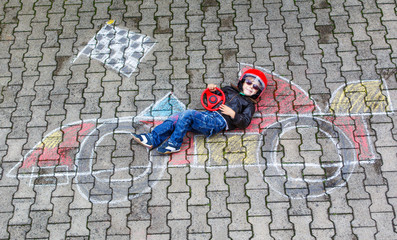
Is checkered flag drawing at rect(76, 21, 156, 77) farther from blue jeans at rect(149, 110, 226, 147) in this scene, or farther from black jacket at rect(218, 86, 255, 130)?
black jacket at rect(218, 86, 255, 130)

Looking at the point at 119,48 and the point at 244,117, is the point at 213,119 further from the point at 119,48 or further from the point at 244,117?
the point at 119,48

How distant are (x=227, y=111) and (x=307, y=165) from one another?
3.60 feet

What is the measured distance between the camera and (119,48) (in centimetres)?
558

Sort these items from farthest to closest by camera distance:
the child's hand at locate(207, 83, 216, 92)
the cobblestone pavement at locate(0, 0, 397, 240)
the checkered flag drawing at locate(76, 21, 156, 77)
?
the checkered flag drawing at locate(76, 21, 156, 77), the child's hand at locate(207, 83, 216, 92), the cobblestone pavement at locate(0, 0, 397, 240)

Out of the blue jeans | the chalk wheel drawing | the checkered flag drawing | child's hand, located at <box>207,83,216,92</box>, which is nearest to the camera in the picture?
the chalk wheel drawing

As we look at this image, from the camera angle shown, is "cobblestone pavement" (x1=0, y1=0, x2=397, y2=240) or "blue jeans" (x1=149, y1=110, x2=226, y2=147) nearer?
"cobblestone pavement" (x1=0, y1=0, x2=397, y2=240)

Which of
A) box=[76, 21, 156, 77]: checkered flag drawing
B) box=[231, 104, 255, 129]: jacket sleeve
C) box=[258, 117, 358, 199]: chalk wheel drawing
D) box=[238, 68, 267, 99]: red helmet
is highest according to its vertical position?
box=[76, 21, 156, 77]: checkered flag drawing

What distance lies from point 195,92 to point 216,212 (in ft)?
5.11

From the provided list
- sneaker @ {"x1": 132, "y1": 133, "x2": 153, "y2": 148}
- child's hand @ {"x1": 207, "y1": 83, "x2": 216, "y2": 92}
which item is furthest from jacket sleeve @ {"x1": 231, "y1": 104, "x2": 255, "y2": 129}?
sneaker @ {"x1": 132, "y1": 133, "x2": 153, "y2": 148}

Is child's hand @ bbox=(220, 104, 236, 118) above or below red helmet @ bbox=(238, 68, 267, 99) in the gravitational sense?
below

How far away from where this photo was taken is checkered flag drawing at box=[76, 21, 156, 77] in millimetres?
5430

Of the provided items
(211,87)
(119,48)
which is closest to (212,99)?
(211,87)

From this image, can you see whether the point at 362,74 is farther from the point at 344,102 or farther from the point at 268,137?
the point at 268,137

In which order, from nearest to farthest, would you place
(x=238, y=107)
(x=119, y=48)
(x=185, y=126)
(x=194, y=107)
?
(x=185, y=126), (x=238, y=107), (x=194, y=107), (x=119, y=48)
